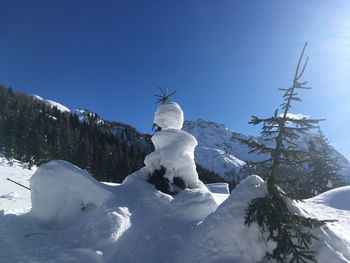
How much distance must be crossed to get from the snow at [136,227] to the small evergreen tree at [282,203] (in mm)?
538

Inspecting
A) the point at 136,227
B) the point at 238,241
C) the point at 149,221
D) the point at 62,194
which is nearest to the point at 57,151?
the point at 62,194

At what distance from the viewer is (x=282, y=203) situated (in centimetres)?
1211

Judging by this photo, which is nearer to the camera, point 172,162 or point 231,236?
point 231,236

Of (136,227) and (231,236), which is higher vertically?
(136,227)

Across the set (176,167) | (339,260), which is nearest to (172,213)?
(176,167)

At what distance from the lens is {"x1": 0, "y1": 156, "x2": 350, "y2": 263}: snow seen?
39.4 feet

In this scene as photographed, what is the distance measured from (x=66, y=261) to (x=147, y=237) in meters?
3.48

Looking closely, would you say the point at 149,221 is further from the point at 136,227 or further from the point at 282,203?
the point at 282,203

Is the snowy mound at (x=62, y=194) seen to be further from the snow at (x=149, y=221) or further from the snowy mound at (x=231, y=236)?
the snowy mound at (x=231, y=236)

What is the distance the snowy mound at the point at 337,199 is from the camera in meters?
20.1

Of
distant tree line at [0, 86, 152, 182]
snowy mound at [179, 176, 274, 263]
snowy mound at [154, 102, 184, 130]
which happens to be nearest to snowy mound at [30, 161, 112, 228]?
snowy mound at [179, 176, 274, 263]

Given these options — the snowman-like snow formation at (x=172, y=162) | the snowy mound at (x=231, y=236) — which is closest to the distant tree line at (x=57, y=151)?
the snowman-like snow formation at (x=172, y=162)

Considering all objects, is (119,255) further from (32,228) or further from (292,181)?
(292,181)

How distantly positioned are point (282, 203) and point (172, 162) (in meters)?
8.35
